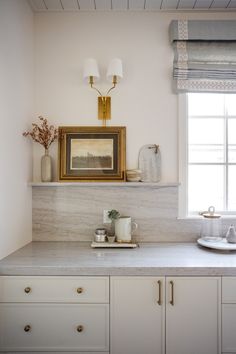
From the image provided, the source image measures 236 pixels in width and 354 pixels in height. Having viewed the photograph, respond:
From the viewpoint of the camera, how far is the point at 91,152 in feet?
6.57

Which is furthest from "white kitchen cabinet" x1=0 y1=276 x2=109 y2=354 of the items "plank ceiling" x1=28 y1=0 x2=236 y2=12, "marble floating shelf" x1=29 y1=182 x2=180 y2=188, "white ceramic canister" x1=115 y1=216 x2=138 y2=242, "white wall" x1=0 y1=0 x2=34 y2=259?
"plank ceiling" x1=28 y1=0 x2=236 y2=12

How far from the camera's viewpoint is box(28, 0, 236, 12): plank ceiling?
1.92 m

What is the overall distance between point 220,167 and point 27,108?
1.58 metres

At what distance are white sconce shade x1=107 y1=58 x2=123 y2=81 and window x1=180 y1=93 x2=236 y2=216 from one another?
1.95 ft

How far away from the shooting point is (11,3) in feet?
5.42

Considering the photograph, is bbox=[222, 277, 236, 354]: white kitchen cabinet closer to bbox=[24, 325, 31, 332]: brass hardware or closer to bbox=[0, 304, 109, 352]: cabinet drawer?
bbox=[0, 304, 109, 352]: cabinet drawer

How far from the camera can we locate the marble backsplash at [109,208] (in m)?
2.01

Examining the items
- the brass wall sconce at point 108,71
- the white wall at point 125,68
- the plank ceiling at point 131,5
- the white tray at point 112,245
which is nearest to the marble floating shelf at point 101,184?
the white wall at point 125,68

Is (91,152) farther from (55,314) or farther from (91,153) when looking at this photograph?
(55,314)

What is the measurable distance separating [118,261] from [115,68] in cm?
135

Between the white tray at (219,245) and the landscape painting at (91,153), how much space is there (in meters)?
0.91

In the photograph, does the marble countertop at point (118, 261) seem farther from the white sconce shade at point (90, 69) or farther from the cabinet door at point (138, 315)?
the white sconce shade at point (90, 69)

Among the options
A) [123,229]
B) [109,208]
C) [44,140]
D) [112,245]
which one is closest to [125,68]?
[44,140]

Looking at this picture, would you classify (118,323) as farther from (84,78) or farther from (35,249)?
(84,78)
